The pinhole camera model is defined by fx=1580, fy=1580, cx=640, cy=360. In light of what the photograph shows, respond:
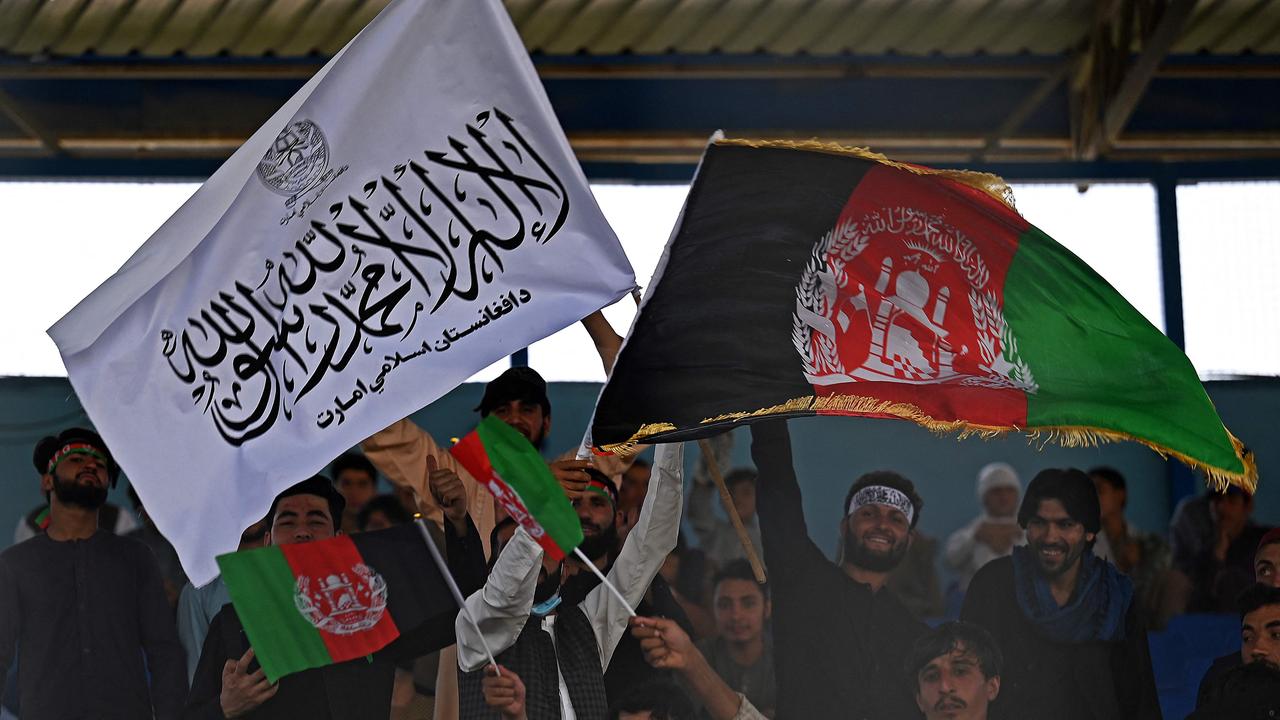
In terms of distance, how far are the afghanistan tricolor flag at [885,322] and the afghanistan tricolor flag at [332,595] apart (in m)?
0.98

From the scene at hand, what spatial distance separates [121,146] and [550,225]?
238 inches

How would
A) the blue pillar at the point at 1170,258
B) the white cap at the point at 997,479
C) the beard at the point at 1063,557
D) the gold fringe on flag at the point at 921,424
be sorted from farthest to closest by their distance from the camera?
the blue pillar at the point at 1170,258 → the white cap at the point at 997,479 → the beard at the point at 1063,557 → the gold fringe on flag at the point at 921,424

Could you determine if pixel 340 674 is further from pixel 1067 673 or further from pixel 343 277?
pixel 1067 673

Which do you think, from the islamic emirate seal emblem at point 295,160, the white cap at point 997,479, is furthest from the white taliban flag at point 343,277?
the white cap at point 997,479

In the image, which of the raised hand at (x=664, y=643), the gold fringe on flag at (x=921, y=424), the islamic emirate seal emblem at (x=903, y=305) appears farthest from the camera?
the raised hand at (x=664, y=643)

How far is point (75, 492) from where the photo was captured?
204 inches

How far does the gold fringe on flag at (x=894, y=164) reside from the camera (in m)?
4.13

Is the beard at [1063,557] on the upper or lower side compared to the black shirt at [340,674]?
lower

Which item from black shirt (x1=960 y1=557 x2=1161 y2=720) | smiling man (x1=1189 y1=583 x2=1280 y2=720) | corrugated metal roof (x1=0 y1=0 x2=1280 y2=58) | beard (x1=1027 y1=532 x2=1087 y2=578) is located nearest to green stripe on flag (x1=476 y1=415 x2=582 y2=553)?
black shirt (x1=960 y1=557 x2=1161 y2=720)

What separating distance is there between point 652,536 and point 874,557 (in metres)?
0.71

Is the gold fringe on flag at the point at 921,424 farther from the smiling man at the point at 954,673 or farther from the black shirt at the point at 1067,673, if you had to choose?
the black shirt at the point at 1067,673

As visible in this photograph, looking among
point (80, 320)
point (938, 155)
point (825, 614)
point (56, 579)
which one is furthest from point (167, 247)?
point (938, 155)

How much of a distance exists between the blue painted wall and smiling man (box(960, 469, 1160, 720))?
138 inches

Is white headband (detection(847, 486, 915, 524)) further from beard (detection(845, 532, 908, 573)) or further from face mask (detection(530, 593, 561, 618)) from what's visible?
face mask (detection(530, 593, 561, 618))
